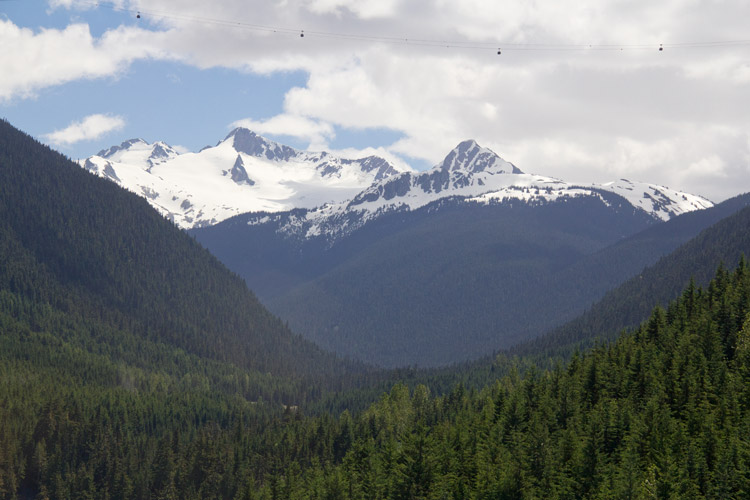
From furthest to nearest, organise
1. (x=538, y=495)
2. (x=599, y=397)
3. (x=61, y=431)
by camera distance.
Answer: (x=61, y=431) → (x=599, y=397) → (x=538, y=495)

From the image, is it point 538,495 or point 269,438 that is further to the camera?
point 269,438

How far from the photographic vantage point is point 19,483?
173m

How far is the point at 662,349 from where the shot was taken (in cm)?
13150

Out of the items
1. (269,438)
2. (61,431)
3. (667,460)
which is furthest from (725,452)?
(61,431)

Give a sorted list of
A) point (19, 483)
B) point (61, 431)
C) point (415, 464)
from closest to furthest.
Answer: point (415, 464) < point (19, 483) < point (61, 431)

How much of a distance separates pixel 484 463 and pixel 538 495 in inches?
463

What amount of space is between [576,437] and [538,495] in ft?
37.6

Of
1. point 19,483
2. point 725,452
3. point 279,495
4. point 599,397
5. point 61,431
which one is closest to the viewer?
point 725,452

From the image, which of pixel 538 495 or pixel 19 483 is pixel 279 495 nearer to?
pixel 538 495

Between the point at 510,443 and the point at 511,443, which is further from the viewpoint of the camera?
Result: the point at 510,443

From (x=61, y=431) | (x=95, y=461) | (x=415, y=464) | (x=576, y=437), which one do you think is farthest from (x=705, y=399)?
(x=61, y=431)

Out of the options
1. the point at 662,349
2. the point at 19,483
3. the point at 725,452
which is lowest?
the point at 19,483

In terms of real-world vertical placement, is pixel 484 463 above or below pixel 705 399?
below

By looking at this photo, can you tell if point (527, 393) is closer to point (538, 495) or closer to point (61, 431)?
point (538, 495)
